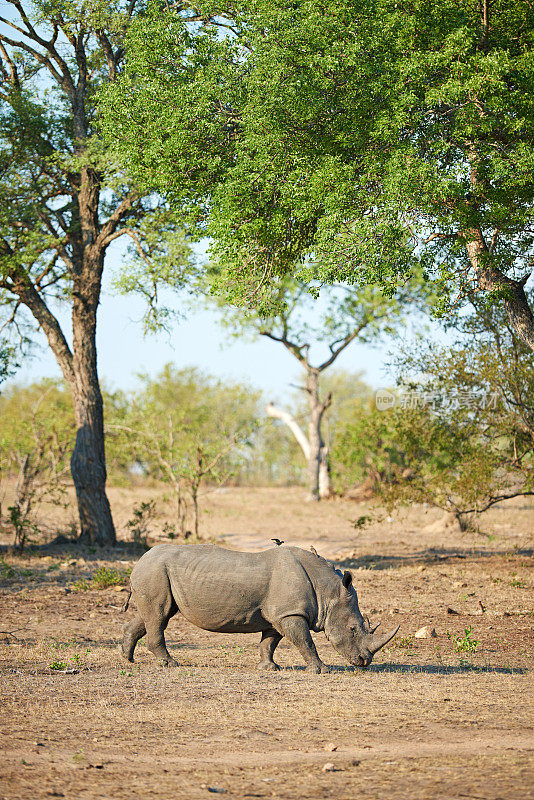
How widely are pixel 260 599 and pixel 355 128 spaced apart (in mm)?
7267

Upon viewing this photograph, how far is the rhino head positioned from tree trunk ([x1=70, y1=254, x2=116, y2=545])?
463 inches

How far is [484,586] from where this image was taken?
1369cm

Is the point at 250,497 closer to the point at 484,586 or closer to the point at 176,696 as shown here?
the point at 484,586

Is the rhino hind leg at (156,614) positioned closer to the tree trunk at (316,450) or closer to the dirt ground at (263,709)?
the dirt ground at (263,709)

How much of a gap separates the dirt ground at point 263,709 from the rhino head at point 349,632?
0.64ft

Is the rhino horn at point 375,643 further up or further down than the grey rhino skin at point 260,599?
further down

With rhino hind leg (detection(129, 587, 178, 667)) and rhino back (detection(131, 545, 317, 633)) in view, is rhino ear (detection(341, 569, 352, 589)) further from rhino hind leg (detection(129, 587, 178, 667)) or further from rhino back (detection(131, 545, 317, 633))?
rhino hind leg (detection(129, 587, 178, 667))

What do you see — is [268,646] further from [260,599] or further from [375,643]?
[375,643]

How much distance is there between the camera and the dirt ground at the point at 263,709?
4.51 meters

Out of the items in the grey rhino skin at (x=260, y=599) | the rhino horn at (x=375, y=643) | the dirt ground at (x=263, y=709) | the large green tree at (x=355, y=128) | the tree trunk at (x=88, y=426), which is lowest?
the dirt ground at (x=263, y=709)

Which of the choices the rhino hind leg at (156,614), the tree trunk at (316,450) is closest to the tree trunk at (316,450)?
the tree trunk at (316,450)

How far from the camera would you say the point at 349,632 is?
7.59m

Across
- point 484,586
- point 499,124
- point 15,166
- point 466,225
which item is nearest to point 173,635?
point 484,586

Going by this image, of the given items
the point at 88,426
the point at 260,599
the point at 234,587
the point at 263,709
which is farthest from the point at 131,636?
the point at 88,426
